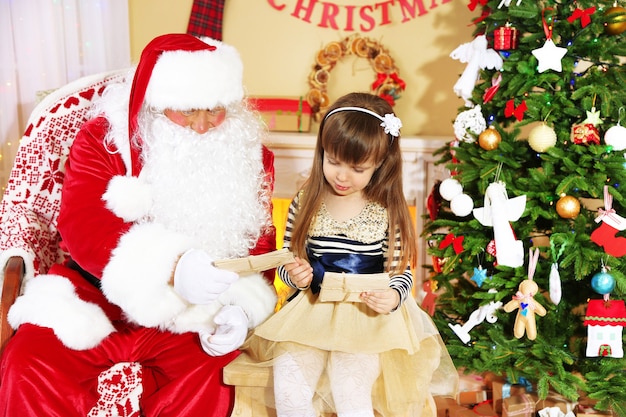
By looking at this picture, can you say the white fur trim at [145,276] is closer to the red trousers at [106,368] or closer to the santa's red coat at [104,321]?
the santa's red coat at [104,321]

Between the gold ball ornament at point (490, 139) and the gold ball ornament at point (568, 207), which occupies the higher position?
the gold ball ornament at point (490, 139)

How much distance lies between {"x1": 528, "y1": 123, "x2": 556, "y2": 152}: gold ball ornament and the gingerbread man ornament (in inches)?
16.8

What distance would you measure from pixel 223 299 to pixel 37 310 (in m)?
0.63

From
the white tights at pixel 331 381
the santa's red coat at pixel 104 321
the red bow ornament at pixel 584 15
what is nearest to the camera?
the white tights at pixel 331 381

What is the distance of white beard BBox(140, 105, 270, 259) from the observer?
2299 mm

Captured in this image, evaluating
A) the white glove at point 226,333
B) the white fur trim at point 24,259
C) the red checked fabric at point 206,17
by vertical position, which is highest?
the red checked fabric at point 206,17

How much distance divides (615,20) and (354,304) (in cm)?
154

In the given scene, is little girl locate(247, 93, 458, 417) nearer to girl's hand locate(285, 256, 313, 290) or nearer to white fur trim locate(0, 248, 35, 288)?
girl's hand locate(285, 256, 313, 290)

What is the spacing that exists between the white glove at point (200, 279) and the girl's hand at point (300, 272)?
192 mm

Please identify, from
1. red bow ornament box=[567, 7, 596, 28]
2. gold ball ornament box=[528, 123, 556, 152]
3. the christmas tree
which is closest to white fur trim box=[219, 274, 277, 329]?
the christmas tree

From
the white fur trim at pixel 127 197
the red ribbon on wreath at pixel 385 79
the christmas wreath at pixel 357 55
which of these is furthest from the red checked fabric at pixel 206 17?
the white fur trim at pixel 127 197

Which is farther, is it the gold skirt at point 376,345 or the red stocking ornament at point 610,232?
the red stocking ornament at point 610,232

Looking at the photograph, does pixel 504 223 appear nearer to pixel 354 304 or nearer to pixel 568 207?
pixel 568 207

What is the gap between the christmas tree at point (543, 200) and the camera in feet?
8.26
